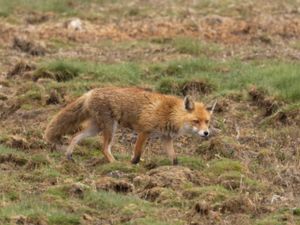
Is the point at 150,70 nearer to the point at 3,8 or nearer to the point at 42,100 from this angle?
the point at 42,100

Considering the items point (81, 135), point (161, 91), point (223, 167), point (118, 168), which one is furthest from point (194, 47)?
point (118, 168)

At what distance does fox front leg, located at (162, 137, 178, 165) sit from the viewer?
11.6 metres

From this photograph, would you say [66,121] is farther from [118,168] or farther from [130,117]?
[118,168]

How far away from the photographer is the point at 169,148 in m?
11.9

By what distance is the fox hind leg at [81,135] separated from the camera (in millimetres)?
11844

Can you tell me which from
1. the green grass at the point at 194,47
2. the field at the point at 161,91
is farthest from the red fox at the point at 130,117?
the green grass at the point at 194,47

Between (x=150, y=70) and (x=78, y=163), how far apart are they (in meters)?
5.12

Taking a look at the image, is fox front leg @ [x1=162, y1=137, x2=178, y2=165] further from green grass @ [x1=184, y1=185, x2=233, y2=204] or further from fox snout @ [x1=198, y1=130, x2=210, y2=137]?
green grass @ [x1=184, y1=185, x2=233, y2=204]

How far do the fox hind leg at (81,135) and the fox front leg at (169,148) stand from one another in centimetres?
93

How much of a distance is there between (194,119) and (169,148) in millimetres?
517

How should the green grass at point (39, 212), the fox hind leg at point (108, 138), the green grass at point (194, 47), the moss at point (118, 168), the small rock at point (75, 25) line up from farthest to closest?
the small rock at point (75, 25) < the green grass at point (194, 47) < the fox hind leg at point (108, 138) < the moss at point (118, 168) < the green grass at point (39, 212)

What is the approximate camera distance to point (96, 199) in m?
9.65

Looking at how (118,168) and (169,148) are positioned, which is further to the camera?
(169,148)

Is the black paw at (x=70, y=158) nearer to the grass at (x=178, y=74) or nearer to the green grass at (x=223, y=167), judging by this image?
the green grass at (x=223, y=167)
